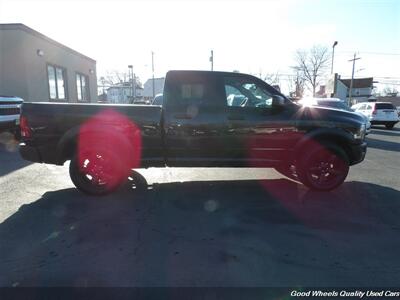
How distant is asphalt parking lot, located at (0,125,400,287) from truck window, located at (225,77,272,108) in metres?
1.55

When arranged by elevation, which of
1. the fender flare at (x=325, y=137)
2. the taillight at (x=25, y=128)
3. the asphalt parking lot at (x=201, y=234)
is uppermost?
the taillight at (x=25, y=128)

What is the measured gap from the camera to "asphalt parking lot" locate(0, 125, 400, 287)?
309 cm

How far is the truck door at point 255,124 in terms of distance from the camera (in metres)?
5.46

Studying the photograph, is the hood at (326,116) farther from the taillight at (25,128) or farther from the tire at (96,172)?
the taillight at (25,128)

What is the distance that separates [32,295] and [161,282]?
3.62 ft

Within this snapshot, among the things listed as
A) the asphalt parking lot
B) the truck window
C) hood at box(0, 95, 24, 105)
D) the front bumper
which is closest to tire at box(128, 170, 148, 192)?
the asphalt parking lot

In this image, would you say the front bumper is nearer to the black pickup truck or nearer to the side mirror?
the black pickup truck

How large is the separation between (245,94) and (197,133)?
1.09 metres

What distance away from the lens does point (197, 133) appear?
17.8 feet

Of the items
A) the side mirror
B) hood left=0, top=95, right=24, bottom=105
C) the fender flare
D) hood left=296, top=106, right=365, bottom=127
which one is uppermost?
the side mirror

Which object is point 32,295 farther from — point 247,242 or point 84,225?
point 247,242

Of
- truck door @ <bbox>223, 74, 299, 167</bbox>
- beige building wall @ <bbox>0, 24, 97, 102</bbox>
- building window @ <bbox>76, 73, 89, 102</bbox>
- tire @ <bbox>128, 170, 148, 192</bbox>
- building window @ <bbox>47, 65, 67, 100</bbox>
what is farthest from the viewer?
building window @ <bbox>76, 73, 89, 102</bbox>

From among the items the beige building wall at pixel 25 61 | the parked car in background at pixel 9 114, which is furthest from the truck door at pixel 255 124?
the beige building wall at pixel 25 61

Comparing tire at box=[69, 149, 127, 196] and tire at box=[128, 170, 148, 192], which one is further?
tire at box=[128, 170, 148, 192]
